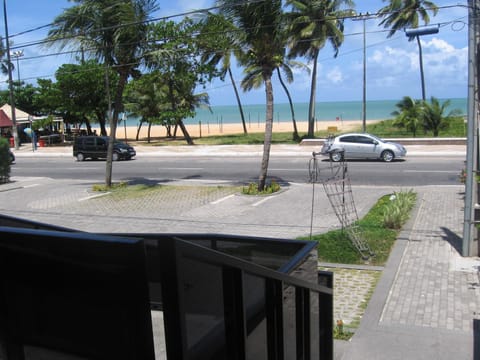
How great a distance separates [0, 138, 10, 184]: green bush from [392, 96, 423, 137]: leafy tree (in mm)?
25780

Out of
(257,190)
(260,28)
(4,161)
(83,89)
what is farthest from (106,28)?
(83,89)

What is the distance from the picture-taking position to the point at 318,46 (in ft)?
130

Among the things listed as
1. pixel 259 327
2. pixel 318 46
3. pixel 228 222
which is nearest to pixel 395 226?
pixel 228 222

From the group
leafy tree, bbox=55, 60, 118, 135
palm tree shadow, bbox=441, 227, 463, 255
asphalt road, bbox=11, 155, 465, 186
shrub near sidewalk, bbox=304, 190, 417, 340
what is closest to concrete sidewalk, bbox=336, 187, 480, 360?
palm tree shadow, bbox=441, 227, 463, 255

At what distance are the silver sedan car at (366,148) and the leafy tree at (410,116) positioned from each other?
11775 millimetres

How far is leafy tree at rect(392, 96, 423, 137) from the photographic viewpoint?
1405 inches

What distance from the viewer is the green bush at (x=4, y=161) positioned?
22.0 meters

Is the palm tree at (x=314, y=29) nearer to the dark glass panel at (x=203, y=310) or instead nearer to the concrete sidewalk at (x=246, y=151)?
the concrete sidewalk at (x=246, y=151)

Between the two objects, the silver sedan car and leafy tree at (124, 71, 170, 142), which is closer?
the silver sedan car

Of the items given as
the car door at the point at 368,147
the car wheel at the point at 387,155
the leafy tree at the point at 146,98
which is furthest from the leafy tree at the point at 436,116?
the leafy tree at the point at 146,98

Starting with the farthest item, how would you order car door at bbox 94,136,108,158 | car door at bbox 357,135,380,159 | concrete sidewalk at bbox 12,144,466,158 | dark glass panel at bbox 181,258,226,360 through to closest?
car door at bbox 94,136,108,158 → concrete sidewalk at bbox 12,144,466,158 → car door at bbox 357,135,380,159 → dark glass panel at bbox 181,258,226,360

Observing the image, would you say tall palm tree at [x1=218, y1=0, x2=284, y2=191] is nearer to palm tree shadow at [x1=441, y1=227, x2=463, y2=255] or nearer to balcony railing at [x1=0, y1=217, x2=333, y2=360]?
palm tree shadow at [x1=441, y1=227, x2=463, y2=255]

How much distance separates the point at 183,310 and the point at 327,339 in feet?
10.1

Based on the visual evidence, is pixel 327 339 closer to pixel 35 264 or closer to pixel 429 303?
pixel 429 303
